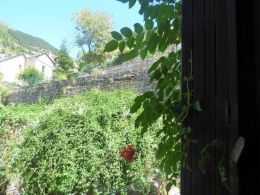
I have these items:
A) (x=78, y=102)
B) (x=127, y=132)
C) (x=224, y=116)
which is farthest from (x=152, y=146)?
(x=224, y=116)

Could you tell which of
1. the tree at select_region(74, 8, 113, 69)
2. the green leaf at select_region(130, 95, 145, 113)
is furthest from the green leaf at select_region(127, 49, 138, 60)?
the tree at select_region(74, 8, 113, 69)

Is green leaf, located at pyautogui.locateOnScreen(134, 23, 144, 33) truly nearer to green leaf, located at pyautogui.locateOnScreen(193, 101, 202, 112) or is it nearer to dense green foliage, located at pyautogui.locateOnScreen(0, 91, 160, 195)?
green leaf, located at pyautogui.locateOnScreen(193, 101, 202, 112)

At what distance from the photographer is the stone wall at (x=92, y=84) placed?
5.86m

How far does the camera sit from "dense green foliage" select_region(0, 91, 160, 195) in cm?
370

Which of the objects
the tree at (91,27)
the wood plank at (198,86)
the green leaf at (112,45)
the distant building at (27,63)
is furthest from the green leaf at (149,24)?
the distant building at (27,63)

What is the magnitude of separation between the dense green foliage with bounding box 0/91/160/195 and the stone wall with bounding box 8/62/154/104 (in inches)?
26.8

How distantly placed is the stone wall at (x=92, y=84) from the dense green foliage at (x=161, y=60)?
250 cm

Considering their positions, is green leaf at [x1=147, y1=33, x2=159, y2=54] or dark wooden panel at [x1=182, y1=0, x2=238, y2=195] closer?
dark wooden panel at [x1=182, y1=0, x2=238, y2=195]

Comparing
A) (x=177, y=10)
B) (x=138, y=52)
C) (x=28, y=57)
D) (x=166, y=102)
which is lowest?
(x=166, y=102)

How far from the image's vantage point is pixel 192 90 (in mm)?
774

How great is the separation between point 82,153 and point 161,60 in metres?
2.80

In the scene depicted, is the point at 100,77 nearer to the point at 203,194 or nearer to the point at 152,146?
the point at 152,146

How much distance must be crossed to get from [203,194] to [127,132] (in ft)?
11.1

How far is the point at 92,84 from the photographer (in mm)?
7059
